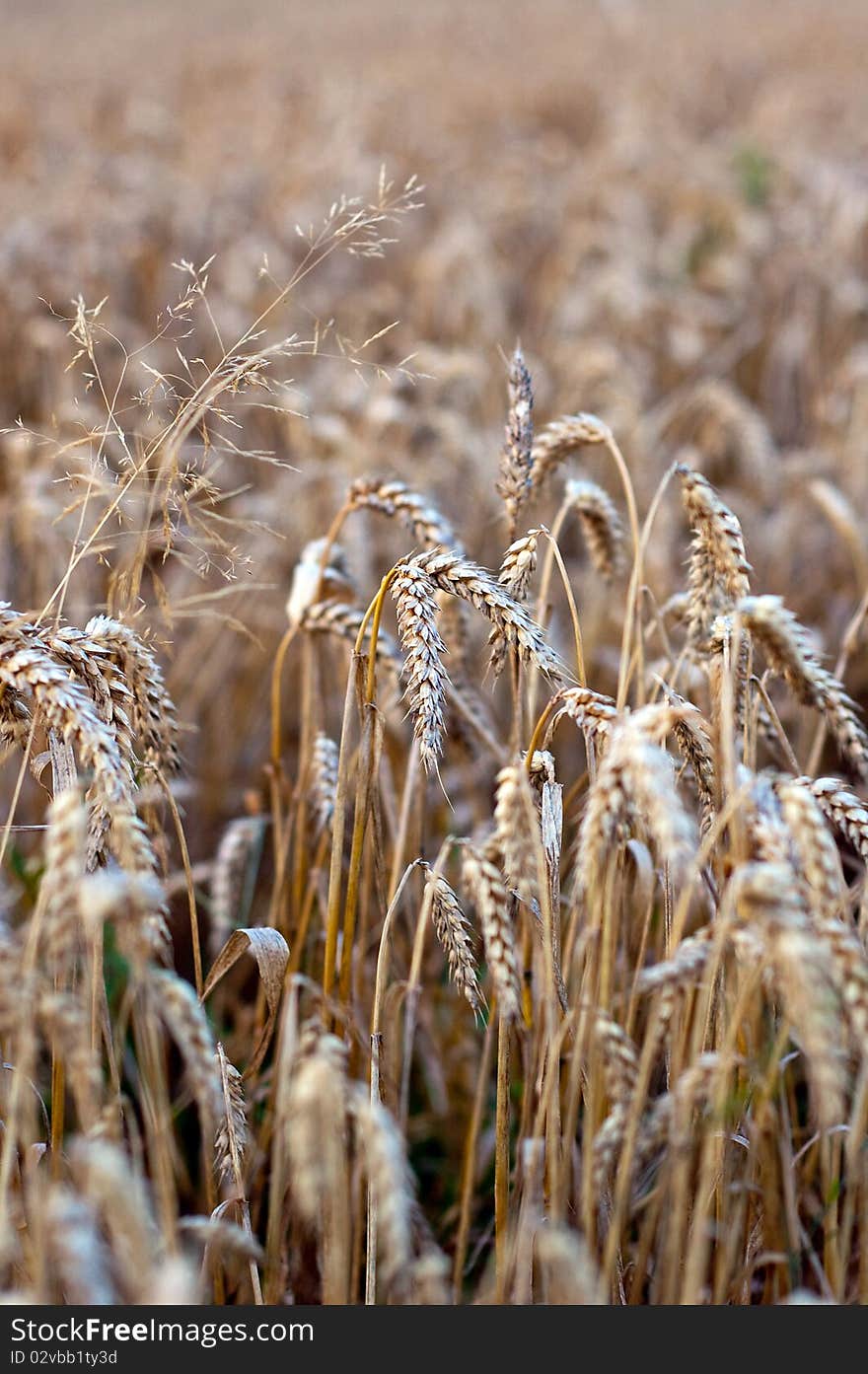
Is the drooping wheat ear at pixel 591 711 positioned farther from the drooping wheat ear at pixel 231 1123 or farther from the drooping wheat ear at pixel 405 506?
the drooping wheat ear at pixel 231 1123

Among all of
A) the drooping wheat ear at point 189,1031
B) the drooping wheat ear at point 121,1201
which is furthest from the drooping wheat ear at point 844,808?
the drooping wheat ear at point 121,1201

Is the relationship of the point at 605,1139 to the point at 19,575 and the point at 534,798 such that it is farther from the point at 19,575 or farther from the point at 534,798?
the point at 19,575

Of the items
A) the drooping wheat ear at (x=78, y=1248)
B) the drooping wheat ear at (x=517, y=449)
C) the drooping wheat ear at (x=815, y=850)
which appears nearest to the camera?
the drooping wheat ear at (x=78, y=1248)

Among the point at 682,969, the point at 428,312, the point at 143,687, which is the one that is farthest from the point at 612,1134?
the point at 428,312

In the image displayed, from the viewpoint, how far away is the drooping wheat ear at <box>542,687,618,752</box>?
1277 millimetres

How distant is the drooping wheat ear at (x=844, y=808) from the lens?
4.06ft

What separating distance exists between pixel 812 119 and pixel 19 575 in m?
7.59

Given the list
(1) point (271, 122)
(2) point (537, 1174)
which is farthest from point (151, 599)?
(1) point (271, 122)

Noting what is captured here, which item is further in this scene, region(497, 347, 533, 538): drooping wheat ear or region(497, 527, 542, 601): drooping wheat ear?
region(497, 347, 533, 538): drooping wheat ear

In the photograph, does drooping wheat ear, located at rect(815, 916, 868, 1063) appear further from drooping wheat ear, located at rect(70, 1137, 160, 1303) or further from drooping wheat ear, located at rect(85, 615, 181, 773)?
drooping wheat ear, located at rect(85, 615, 181, 773)

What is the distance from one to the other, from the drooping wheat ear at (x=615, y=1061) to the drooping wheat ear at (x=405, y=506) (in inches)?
29.5

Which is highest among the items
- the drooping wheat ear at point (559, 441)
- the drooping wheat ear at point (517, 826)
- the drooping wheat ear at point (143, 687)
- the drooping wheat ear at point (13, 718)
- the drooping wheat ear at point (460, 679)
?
the drooping wheat ear at point (559, 441)

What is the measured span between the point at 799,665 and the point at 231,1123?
79 centimetres

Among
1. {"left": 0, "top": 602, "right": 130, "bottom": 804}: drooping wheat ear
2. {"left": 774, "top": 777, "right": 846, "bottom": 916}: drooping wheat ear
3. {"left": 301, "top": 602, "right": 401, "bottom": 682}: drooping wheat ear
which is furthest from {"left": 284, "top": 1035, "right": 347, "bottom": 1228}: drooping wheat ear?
{"left": 301, "top": 602, "right": 401, "bottom": 682}: drooping wheat ear
